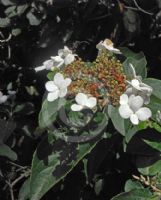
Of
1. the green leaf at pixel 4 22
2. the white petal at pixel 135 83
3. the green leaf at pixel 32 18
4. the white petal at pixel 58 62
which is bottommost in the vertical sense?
the green leaf at pixel 4 22

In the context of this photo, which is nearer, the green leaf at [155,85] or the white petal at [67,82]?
the white petal at [67,82]

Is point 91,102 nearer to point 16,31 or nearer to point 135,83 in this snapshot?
point 135,83

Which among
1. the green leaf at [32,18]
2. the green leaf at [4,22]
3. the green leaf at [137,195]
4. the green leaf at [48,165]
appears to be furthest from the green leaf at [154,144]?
the green leaf at [4,22]

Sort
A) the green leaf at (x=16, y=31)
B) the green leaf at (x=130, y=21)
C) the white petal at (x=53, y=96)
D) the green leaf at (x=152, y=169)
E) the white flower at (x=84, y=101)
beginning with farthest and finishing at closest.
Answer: the green leaf at (x=16, y=31) → the green leaf at (x=130, y=21) → the green leaf at (x=152, y=169) → the white petal at (x=53, y=96) → the white flower at (x=84, y=101)

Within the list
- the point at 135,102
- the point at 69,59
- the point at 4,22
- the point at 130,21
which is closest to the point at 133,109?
the point at 135,102

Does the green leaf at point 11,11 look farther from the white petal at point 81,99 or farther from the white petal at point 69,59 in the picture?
the white petal at point 81,99

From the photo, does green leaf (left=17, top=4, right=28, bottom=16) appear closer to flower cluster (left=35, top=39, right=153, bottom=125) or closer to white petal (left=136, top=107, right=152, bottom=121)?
flower cluster (left=35, top=39, right=153, bottom=125)

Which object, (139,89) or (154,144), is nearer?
(139,89)

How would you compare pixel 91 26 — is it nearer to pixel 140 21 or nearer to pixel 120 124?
pixel 140 21
